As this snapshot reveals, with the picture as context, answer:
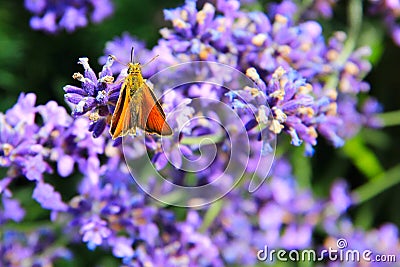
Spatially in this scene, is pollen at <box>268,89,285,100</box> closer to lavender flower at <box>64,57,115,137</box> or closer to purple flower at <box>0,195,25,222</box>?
lavender flower at <box>64,57,115,137</box>

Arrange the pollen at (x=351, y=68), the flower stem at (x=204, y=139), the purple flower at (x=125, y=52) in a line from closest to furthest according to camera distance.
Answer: the flower stem at (x=204, y=139) → the purple flower at (x=125, y=52) → the pollen at (x=351, y=68)

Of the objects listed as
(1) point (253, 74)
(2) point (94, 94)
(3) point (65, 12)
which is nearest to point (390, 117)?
(1) point (253, 74)

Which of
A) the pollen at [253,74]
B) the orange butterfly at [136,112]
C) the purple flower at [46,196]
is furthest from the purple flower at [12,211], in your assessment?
the pollen at [253,74]

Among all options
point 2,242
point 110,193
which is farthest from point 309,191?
point 2,242

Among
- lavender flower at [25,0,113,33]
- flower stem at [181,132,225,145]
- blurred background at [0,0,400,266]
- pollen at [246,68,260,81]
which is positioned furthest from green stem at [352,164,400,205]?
lavender flower at [25,0,113,33]

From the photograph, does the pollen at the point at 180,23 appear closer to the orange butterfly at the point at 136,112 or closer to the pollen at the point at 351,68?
the orange butterfly at the point at 136,112

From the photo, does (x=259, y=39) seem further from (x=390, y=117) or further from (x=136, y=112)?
(x=390, y=117)
